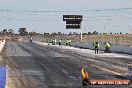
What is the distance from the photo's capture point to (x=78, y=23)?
8531 centimetres

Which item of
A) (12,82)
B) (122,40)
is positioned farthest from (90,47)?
(12,82)

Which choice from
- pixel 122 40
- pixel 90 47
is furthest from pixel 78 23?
pixel 122 40

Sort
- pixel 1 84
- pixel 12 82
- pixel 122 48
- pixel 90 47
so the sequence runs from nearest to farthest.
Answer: pixel 1 84 < pixel 12 82 < pixel 122 48 < pixel 90 47

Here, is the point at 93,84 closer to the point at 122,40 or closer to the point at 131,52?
the point at 131,52

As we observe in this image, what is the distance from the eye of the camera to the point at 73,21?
86500 millimetres

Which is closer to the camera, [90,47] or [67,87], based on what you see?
[67,87]

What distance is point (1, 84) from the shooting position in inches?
679

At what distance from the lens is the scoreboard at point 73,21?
84.7m

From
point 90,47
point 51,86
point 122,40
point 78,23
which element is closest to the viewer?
point 51,86

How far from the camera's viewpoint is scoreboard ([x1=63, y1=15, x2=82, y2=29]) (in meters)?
84.7

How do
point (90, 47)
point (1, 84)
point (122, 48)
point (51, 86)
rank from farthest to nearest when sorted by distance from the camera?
point (90, 47) → point (122, 48) → point (51, 86) → point (1, 84)

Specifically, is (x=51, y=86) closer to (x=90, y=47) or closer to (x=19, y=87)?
(x=19, y=87)

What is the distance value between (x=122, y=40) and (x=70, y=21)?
21.9 metres

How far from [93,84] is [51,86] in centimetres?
173
